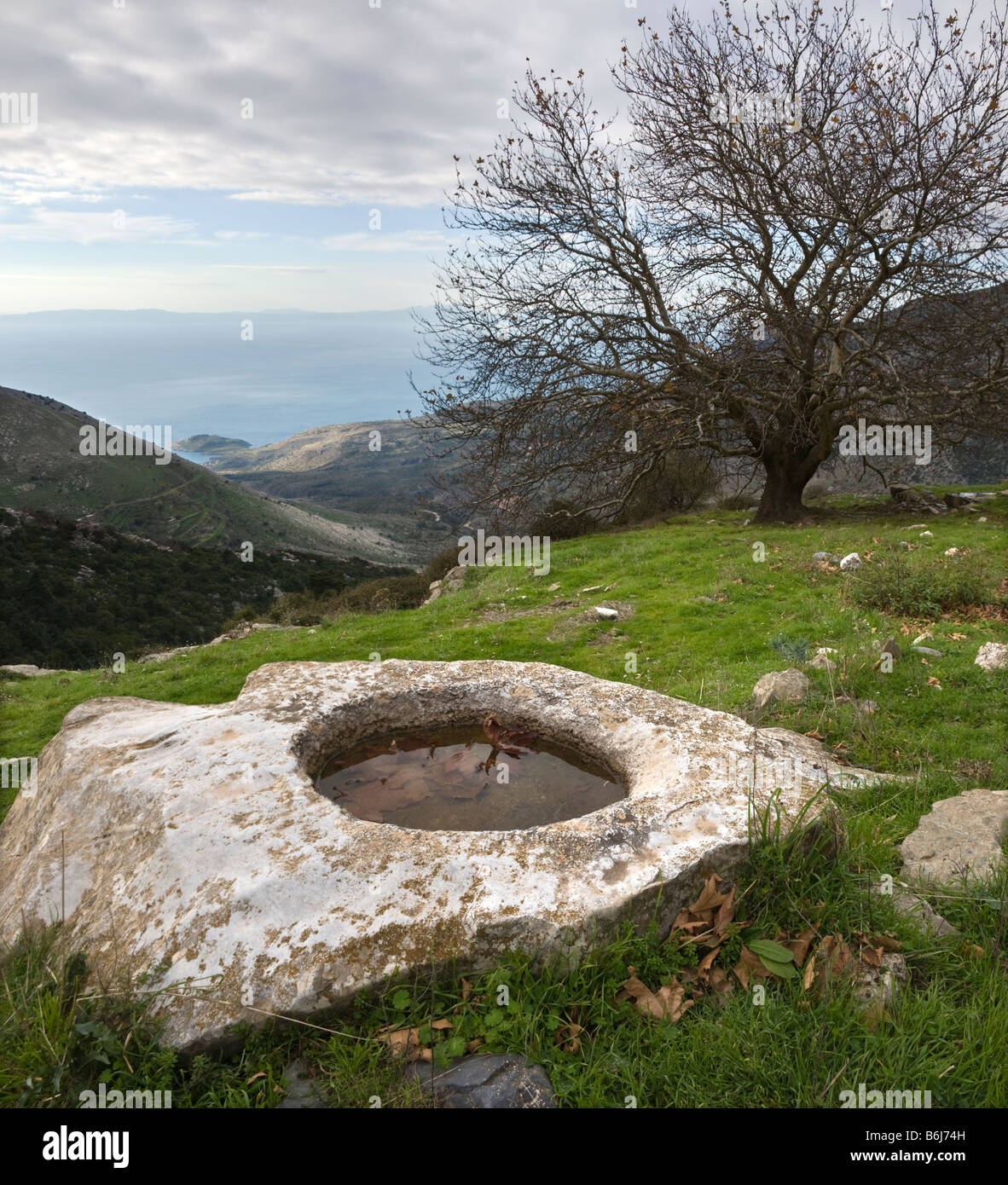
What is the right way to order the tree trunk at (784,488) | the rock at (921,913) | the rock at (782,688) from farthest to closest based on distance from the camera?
the tree trunk at (784,488) → the rock at (782,688) → the rock at (921,913)

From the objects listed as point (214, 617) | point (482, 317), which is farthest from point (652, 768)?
point (214, 617)

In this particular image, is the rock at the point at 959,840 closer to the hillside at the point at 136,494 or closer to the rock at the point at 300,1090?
Answer: the rock at the point at 300,1090

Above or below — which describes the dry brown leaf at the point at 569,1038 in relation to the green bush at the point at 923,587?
below

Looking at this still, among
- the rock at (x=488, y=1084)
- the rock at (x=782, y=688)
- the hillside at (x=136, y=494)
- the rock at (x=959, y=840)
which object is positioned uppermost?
the hillside at (x=136, y=494)

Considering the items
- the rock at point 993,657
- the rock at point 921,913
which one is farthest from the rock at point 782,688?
the rock at point 921,913

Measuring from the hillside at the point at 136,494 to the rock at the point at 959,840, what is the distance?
278 feet

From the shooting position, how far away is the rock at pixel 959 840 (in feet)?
13.3

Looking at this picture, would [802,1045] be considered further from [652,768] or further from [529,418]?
[529,418]

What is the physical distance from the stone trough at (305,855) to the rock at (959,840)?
65 centimetres

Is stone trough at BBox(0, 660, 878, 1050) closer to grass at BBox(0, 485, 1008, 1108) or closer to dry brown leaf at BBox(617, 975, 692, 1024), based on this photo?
grass at BBox(0, 485, 1008, 1108)

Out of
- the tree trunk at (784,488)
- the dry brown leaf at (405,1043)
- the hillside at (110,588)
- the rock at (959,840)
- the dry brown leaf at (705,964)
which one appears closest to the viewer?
the dry brown leaf at (405,1043)

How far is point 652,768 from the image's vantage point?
4.71 meters

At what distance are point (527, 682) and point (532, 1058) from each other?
3.26m

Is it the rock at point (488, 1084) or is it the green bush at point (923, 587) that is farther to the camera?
the green bush at point (923, 587)
